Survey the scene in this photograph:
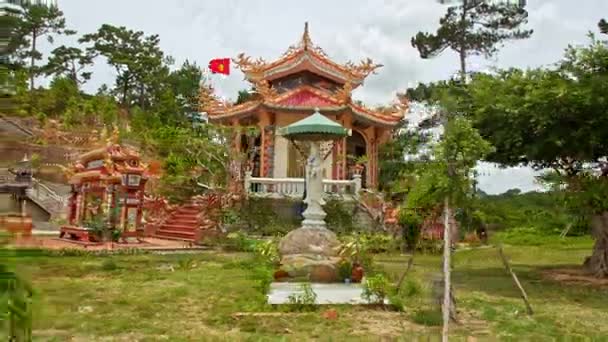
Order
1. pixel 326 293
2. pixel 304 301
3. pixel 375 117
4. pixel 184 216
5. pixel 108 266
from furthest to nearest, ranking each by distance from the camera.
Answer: pixel 375 117
pixel 184 216
pixel 108 266
pixel 326 293
pixel 304 301

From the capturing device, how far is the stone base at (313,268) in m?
8.58

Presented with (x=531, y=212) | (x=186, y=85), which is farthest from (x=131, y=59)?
(x=531, y=212)

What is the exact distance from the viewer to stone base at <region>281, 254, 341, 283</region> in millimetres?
8578

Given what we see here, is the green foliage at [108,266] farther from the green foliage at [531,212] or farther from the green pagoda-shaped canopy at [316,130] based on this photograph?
the green foliage at [531,212]

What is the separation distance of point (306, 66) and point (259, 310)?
15.9m

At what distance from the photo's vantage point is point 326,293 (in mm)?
7625

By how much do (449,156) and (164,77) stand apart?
119 feet

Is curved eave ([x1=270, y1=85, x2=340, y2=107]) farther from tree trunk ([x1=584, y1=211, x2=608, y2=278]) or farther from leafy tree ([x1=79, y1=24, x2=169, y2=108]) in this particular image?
leafy tree ([x1=79, y1=24, x2=169, y2=108])

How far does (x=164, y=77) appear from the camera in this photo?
4009cm

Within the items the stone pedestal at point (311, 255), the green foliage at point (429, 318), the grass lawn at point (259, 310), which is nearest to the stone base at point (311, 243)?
the stone pedestal at point (311, 255)

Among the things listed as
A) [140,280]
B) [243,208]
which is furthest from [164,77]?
[140,280]

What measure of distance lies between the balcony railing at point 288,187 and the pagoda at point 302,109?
109 cm

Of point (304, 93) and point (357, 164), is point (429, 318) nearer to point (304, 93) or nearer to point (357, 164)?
point (357, 164)

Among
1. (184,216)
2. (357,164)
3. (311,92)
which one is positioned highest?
(311,92)
